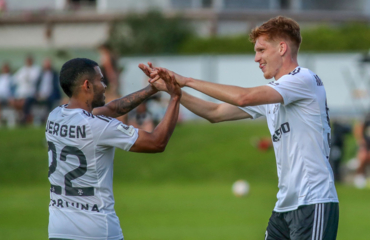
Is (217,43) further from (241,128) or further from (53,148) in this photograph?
(53,148)

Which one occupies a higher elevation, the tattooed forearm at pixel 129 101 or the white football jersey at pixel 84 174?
the tattooed forearm at pixel 129 101

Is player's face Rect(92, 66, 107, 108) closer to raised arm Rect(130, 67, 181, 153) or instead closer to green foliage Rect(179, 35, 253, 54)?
raised arm Rect(130, 67, 181, 153)

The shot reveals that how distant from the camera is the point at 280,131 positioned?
5.09 meters

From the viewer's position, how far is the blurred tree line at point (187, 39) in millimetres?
30859

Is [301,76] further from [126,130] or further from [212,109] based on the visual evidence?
[126,130]

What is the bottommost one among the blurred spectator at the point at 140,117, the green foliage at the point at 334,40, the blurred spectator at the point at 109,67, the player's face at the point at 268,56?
the player's face at the point at 268,56

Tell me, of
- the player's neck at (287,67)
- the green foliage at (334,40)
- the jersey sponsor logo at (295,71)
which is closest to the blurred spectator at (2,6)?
the green foliage at (334,40)

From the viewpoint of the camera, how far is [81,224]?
15.6 feet

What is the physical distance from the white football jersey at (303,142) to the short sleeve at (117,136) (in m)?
1.20

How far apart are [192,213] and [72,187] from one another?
27.5ft

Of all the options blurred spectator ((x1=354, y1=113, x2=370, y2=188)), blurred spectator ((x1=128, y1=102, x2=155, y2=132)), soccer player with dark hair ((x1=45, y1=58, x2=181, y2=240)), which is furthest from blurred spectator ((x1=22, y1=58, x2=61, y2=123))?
soccer player with dark hair ((x1=45, y1=58, x2=181, y2=240))

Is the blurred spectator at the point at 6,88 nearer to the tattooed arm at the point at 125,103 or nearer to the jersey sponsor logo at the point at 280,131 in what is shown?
the tattooed arm at the point at 125,103

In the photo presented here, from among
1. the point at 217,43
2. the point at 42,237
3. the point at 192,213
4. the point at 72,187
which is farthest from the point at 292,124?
the point at 217,43

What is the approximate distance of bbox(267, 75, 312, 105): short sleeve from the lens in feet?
15.9
